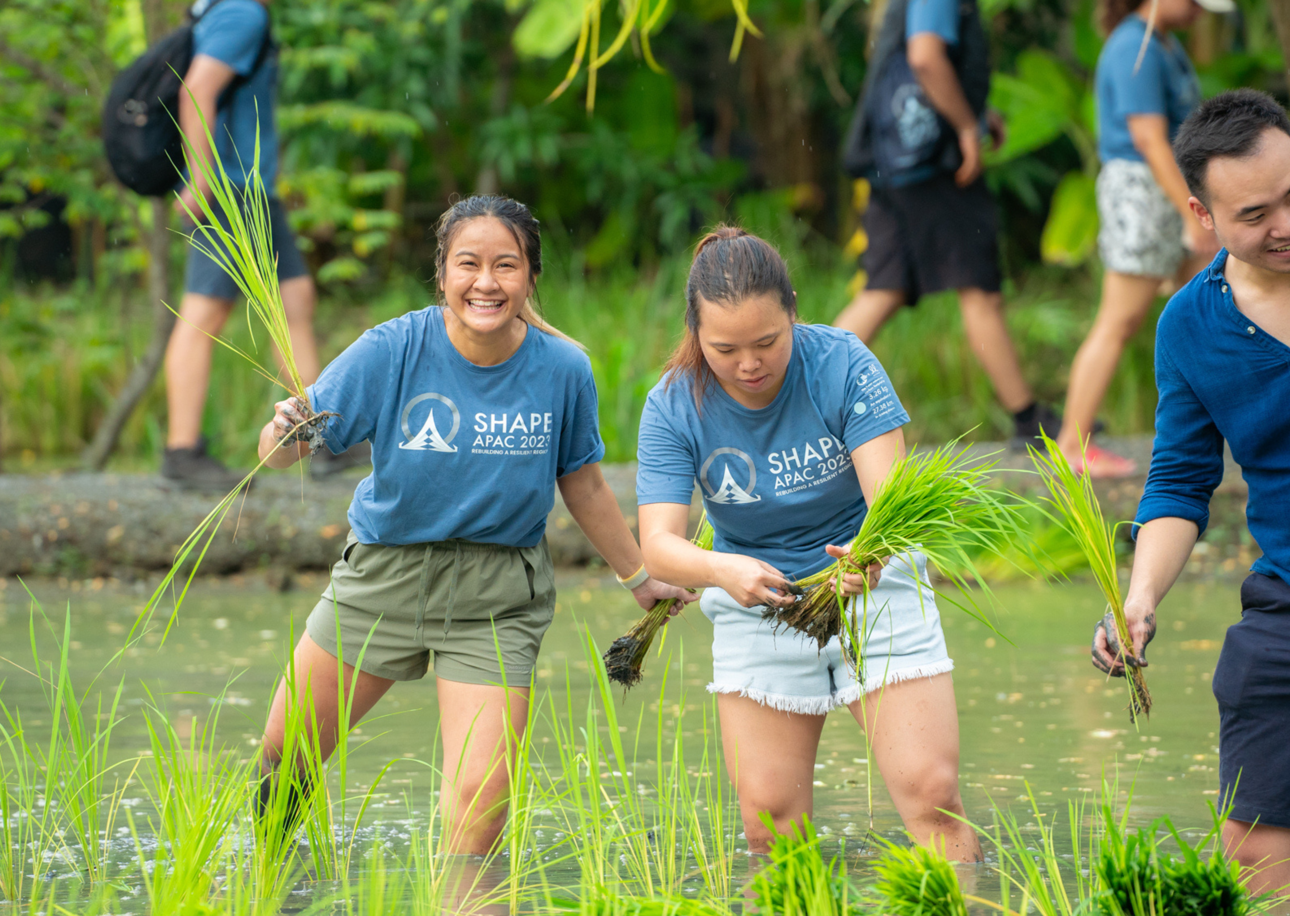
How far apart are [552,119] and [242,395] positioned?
154 inches

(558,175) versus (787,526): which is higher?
(558,175)

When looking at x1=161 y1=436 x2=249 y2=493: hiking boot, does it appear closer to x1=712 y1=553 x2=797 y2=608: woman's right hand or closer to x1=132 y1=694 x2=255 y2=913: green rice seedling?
x1=132 y1=694 x2=255 y2=913: green rice seedling

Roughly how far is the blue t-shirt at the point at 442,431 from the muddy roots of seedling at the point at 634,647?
1.12ft

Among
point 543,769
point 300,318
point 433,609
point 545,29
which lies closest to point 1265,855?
point 543,769

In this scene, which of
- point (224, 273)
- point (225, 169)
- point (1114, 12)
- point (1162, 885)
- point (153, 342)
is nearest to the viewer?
point (1162, 885)

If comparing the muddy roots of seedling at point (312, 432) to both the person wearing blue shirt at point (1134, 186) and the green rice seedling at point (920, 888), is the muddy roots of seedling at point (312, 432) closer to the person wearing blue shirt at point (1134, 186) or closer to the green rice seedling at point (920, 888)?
the green rice seedling at point (920, 888)

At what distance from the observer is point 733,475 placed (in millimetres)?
3281

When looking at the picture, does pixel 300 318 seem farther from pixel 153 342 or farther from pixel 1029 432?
pixel 1029 432

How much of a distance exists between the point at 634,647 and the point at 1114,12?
394cm

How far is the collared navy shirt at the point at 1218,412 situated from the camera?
279 centimetres

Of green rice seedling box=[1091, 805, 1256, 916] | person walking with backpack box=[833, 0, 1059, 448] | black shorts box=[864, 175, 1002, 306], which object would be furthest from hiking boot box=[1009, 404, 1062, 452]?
green rice seedling box=[1091, 805, 1256, 916]

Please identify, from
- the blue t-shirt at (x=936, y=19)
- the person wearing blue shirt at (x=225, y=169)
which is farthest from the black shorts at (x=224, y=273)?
the blue t-shirt at (x=936, y=19)

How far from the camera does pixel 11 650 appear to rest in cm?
513

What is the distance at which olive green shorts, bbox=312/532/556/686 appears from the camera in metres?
3.36
